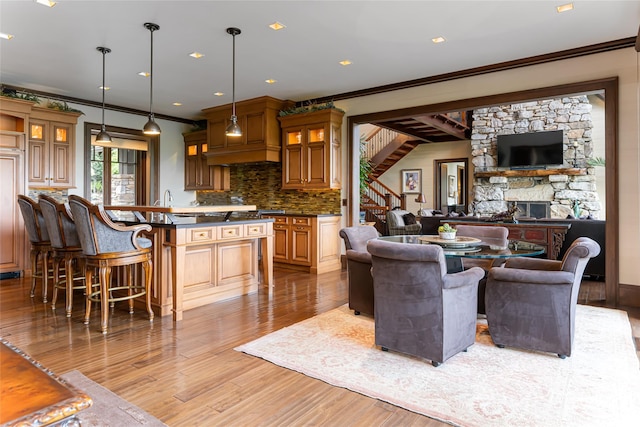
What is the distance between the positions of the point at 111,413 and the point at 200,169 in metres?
6.61

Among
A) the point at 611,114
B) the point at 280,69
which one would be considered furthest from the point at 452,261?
the point at 280,69

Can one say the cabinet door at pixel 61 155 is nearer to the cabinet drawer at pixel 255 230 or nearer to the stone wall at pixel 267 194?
the stone wall at pixel 267 194

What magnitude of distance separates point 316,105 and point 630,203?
4.47 metres

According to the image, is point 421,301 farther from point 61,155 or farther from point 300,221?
point 61,155

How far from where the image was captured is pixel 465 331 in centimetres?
294

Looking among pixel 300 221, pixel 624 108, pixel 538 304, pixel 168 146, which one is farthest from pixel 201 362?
pixel 168 146

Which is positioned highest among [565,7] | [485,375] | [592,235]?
[565,7]

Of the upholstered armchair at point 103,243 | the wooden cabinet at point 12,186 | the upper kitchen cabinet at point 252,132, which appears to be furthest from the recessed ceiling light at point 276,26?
the wooden cabinet at point 12,186

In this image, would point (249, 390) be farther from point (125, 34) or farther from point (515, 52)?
point (515, 52)

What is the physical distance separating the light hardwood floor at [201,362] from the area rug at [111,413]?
6cm

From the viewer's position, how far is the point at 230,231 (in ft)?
14.2

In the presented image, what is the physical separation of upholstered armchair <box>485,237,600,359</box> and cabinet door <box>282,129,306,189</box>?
414 cm

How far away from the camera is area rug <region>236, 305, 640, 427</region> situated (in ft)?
7.11

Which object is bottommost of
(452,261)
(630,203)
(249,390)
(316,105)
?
(249,390)
